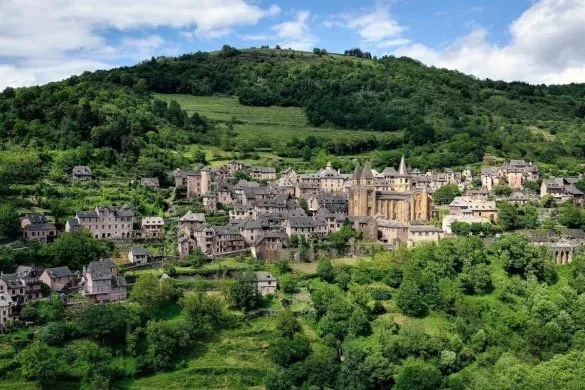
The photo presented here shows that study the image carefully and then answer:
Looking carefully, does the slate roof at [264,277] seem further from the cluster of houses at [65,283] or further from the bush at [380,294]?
the cluster of houses at [65,283]

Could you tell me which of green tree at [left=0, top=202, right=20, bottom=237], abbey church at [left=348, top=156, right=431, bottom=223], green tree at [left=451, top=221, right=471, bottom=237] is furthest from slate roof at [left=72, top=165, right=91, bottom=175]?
green tree at [left=451, top=221, right=471, bottom=237]

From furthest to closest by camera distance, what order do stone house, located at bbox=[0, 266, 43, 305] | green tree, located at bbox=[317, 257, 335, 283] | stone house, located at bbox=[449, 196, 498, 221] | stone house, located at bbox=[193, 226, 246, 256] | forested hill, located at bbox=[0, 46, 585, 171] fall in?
forested hill, located at bbox=[0, 46, 585, 171], stone house, located at bbox=[449, 196, 498, 221], stone house, located at bbox=[193, 226, 246, 256], green tree, located at bbox=[317, 257, 335, 283], stone house, located at bbox=[0, 266, 43, 305]

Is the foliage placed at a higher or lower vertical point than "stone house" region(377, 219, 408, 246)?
lower

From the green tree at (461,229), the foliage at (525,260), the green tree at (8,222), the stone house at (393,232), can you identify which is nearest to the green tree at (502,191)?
the green tree at (461,229)

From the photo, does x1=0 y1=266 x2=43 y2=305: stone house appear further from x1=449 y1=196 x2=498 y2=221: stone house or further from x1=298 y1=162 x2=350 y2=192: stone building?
x1=449 y1=196 x2=498 y2=221: stone house

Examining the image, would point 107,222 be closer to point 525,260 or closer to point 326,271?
point 326,271

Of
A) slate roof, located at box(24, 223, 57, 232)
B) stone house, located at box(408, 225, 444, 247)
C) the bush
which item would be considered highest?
slate roof, located at box(24, 223, 57, 232)

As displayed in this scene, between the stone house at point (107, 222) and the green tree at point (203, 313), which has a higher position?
the stone house at point (107, 222)
